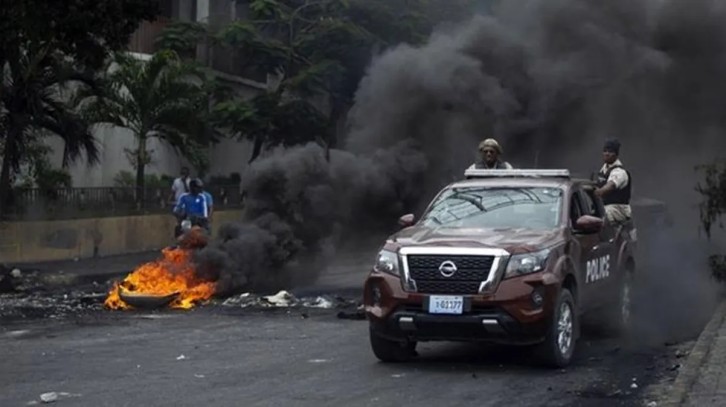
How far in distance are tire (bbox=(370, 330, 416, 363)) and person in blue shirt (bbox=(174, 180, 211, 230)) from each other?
462 inches

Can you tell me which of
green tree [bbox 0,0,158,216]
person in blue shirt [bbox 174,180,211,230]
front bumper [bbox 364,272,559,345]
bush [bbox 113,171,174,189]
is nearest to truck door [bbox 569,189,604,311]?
front bumper [bbox 364,272,559,345]

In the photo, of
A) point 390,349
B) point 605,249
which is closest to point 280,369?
point 390,349

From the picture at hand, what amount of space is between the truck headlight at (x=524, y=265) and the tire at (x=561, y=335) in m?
0.35

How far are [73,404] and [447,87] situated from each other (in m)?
12.1

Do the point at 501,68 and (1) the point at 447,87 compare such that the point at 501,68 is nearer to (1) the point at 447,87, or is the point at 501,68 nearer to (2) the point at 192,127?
(1) the point at 447,87

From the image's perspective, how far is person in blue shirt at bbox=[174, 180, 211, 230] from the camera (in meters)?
22.3

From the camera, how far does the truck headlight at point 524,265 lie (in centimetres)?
1023

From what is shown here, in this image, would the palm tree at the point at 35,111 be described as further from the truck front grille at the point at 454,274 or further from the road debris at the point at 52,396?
the road debris at the point at 52,396

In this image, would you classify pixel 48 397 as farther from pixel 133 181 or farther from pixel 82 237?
pixel 133 181

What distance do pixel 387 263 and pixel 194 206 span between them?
12125 millimetres

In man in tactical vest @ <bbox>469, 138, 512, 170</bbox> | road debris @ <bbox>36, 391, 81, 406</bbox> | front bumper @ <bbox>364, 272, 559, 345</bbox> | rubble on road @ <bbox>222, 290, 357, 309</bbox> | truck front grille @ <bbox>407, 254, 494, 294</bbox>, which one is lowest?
road debris @ <bbox>36, 391, 81, 406</bbox>

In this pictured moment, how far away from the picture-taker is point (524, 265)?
10.3 metres

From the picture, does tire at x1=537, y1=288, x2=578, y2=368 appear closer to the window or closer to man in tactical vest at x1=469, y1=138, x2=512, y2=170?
the window

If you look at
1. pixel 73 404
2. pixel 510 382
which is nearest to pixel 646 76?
pixel 510 382
